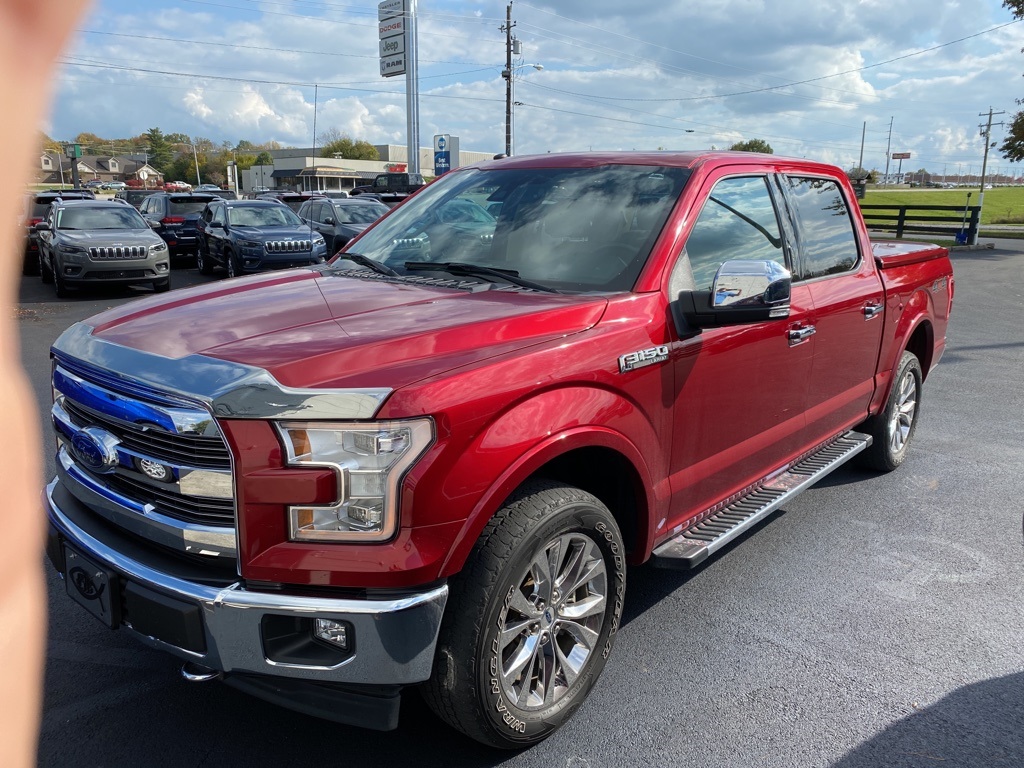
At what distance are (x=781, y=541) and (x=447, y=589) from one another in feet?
8.92

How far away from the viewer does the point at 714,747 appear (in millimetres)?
2775

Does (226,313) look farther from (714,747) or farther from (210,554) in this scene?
(714,747)

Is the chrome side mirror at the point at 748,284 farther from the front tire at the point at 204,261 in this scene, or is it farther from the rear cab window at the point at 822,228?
the front tire at the point at 204,261

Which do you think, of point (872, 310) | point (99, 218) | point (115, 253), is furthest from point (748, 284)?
point (99, 218)

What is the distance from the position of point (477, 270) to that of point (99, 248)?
→ 41.9 feet

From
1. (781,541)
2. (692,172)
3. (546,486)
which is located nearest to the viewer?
(546,486)

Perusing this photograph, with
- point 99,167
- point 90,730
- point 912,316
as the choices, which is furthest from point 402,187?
point 99,167

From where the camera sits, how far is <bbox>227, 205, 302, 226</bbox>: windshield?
1711 centimetres

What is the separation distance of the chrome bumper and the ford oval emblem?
0.53 meters

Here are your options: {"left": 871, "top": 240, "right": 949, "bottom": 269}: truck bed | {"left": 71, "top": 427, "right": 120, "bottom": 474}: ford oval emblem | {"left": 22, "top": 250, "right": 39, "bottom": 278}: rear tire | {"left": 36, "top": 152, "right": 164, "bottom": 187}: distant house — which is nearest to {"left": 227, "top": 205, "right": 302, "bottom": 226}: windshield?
{"left": 22, "top": 250, "right": 39, "bottom": 278}: rear tire

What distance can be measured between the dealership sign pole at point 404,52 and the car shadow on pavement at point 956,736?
39099 mm

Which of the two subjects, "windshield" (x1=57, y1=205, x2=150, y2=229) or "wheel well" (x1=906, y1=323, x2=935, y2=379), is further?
"windshield" (x1=57, y1=205, x2=150, y2=229)

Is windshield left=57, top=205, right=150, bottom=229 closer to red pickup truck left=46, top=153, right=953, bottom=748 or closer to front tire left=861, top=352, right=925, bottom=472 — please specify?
red pickup truck left=46, top=153, right=953, bottom=748

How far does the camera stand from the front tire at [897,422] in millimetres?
5391
